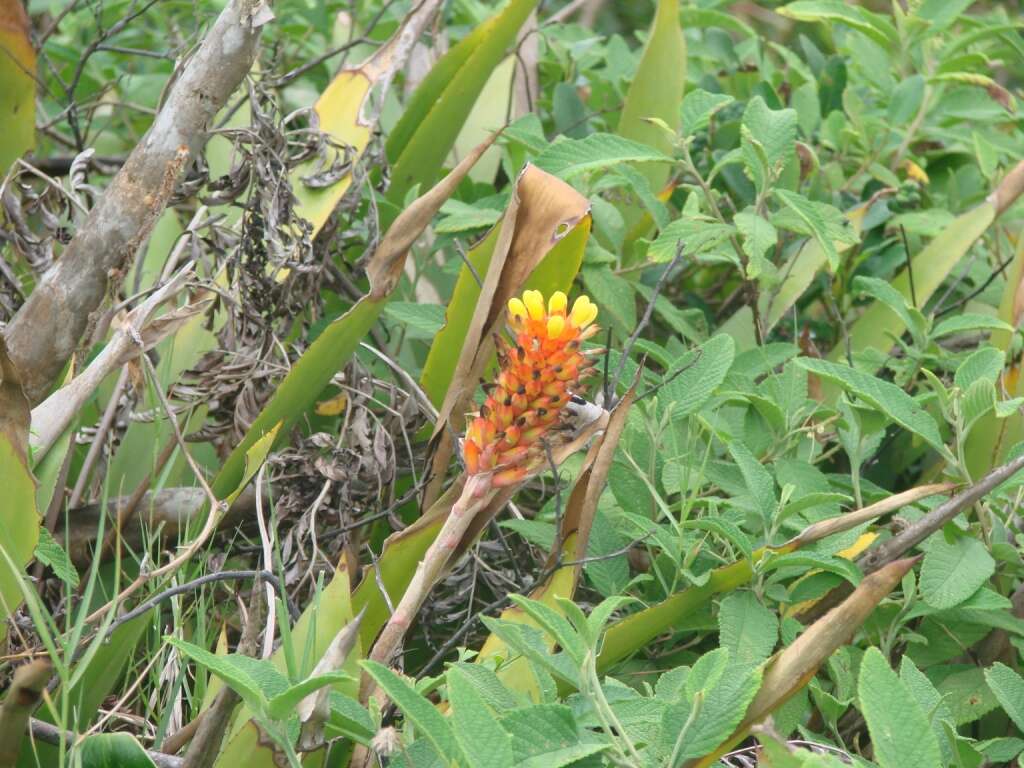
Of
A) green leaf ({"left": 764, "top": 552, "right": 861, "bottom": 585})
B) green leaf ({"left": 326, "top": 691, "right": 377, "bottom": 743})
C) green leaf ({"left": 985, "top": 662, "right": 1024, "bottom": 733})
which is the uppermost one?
green leaf ({"left": 326, "top": 691, "right": 377, "bottom": 743})

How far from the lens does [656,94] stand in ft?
5.49

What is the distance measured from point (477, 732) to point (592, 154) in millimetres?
792

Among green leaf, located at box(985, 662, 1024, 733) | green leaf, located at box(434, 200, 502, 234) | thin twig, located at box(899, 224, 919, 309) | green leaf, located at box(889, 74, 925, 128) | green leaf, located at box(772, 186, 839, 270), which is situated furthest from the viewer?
green leaf, located at box(889, 74, 925, 128)

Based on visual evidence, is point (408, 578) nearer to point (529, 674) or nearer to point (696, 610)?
point (529, 674)

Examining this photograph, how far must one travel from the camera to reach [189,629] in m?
1.29

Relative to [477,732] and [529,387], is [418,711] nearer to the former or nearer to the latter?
[477,732]

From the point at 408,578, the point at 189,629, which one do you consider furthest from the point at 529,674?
the point at 189,629

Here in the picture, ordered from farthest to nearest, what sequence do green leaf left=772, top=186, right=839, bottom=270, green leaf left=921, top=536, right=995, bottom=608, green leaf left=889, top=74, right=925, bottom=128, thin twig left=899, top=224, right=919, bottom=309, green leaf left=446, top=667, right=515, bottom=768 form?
green leaf left=889, top=74, right=925, bottom=128 → thin twig left=899, top=224, right=919, bottom=309 → green leaf left=772, top=186, right=839, bottom=270 → green leaf left=921, top=536, right=995, bottom=608 → green leaf left=446, top=667, right=515, bottom=768

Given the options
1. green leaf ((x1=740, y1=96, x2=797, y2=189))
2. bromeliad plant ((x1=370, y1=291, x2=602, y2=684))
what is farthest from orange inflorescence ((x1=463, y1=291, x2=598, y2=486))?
green leaf ((x1=740, y1=96, x2=797, y2=189))

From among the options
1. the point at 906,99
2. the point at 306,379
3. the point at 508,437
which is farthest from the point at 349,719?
the point at 906,99

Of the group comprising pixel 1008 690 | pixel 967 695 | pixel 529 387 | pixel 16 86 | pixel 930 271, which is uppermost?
pixel 16 86

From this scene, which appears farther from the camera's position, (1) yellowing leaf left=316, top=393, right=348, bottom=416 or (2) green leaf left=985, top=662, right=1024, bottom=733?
(1) yellowing leaf left=316, top=393, right=348, bottom=416

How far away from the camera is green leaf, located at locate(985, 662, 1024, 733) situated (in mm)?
989

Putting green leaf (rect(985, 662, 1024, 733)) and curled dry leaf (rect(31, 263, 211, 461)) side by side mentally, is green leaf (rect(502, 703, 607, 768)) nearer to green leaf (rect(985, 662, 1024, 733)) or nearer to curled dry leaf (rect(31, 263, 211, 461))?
green leaf (rect(985, 662, 1024, 733))
